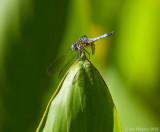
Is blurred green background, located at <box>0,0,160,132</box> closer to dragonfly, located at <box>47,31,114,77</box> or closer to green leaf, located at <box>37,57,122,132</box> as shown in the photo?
dragonfly, located at <box>47,31,114,77</box>

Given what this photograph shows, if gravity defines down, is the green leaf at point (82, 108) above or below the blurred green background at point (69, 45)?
below

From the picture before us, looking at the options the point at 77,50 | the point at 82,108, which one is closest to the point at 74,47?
the point at 77,50

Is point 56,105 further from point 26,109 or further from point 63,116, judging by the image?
point 26,109

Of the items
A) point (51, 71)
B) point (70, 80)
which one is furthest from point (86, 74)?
point (51, 71)

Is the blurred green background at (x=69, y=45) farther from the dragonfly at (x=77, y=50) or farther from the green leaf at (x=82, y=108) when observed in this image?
the green leaf at (x=82, y=108)

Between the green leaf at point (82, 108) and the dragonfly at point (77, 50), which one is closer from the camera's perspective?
the green leaf at point (82, 108)

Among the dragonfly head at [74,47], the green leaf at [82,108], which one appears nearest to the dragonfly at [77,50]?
the dragonfly head at [74,47]
